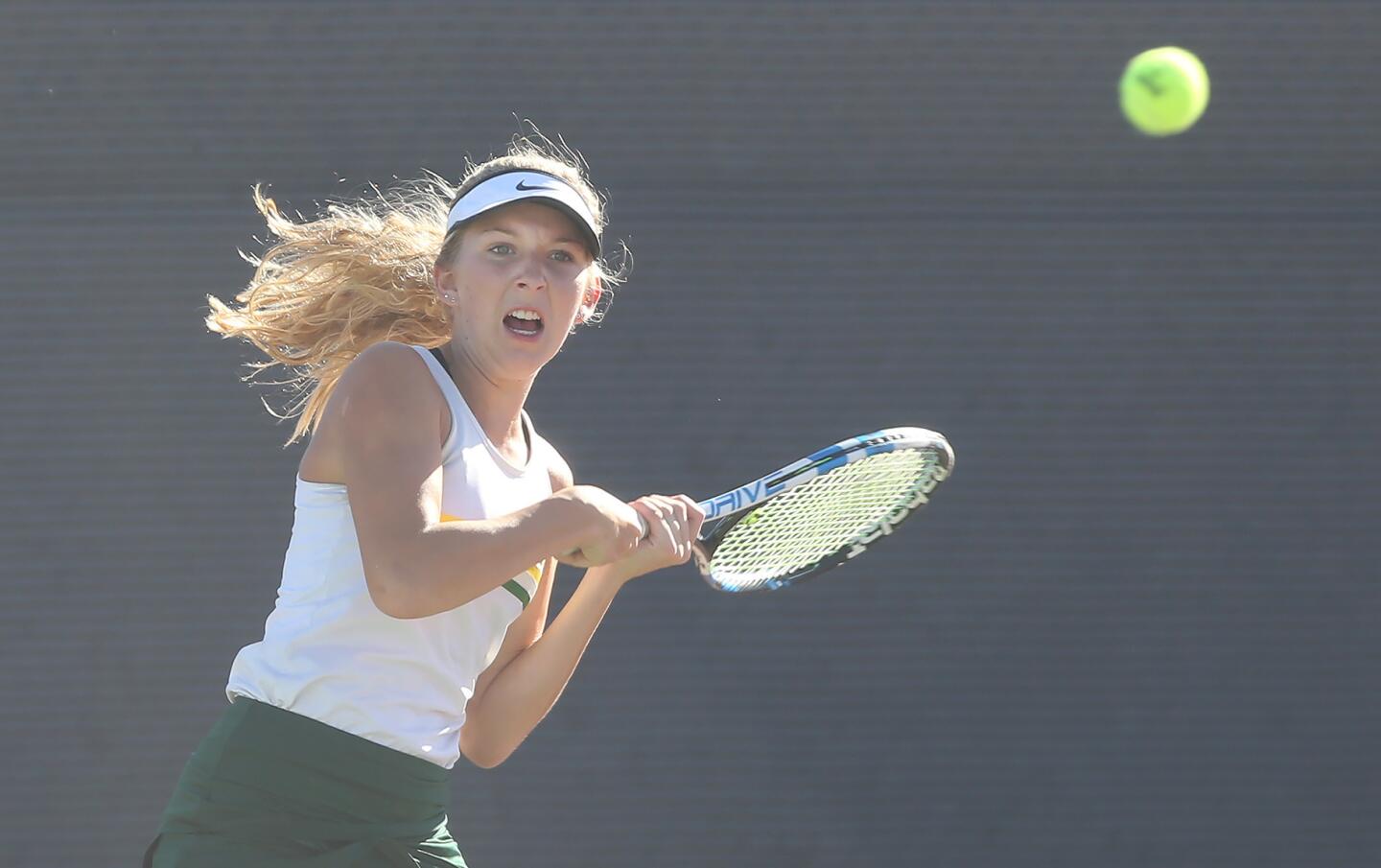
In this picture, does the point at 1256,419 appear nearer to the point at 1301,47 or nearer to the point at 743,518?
the point at 1301,47

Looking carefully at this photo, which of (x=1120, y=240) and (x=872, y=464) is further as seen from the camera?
(x=1120, y=240)

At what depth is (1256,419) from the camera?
393 cm

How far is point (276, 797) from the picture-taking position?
175 centimetres

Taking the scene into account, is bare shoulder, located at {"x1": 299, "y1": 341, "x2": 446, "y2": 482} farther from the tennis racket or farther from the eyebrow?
the tennis racket

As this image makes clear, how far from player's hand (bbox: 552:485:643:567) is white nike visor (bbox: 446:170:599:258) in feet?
1.13

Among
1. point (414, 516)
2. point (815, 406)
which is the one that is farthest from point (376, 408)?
point (815, 406)

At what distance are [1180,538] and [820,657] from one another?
96 centimetres

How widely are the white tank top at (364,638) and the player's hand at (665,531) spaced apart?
16 centimetres

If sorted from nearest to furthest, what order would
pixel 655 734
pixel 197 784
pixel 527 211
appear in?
1. pixel 197 784
2. pixel 527 211
3. pixel 655 734

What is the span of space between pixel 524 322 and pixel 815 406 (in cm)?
204

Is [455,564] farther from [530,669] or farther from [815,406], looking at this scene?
[815,406]

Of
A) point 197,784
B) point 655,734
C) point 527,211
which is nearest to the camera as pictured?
point 197,784

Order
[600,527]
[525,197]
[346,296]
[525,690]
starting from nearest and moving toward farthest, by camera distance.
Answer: [600,527] → [525,197] → [525,690] → [346,296]

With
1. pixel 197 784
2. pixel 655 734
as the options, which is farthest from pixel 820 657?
pixel 197 784
